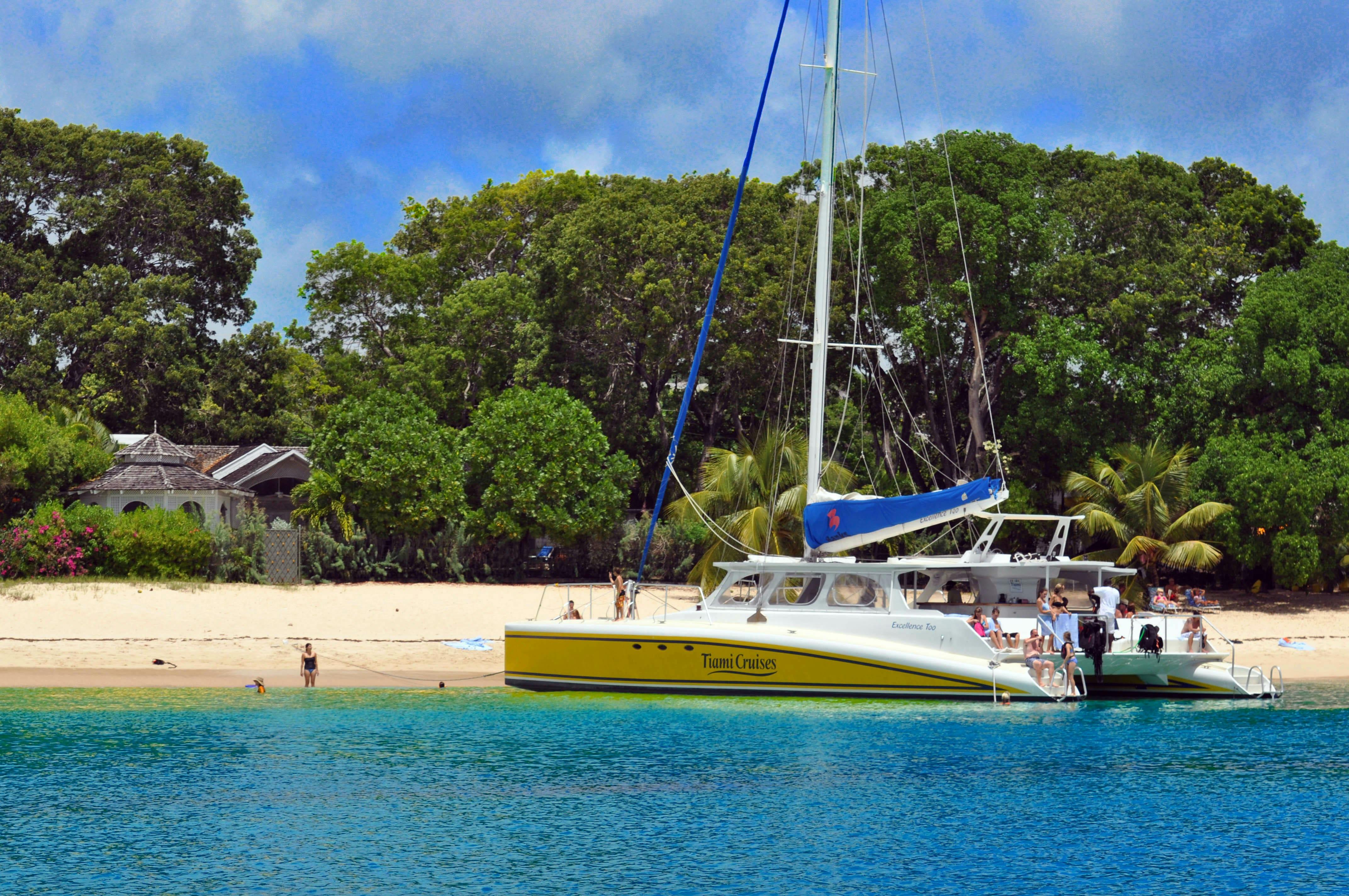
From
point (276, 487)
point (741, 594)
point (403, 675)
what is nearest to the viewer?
point (741, 594)

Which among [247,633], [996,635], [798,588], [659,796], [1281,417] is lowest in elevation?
[659,796]

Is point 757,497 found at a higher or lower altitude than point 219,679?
higher

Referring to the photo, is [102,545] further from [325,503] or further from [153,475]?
[325,503]

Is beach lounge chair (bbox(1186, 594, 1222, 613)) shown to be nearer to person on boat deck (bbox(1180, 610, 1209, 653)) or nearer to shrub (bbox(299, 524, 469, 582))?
person on boat deck (bbox(1180, 610, 1209, 653))

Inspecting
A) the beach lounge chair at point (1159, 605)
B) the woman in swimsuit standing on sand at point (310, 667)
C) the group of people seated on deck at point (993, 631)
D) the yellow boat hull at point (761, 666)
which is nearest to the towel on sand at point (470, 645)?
the woman in swimsuit standing on sand at point (310, 667)

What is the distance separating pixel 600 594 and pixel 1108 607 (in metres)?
17.4

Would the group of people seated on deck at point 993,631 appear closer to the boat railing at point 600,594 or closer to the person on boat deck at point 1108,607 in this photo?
the person on boat deck at point 1108,607

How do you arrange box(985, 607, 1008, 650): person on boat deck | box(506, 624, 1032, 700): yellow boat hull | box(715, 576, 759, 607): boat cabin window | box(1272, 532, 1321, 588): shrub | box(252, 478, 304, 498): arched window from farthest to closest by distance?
1. box(252, 478, 304, 498): arched window
2. box(1272, 532, 1321, 588): shrub
3. box(715, 576, 759, 607): boat cabin window
4. box(985, 607, 1008, 650): person on boat deck
5. box(506, 624, 1032, 700): yellow boat hull

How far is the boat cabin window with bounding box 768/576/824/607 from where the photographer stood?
25.0m

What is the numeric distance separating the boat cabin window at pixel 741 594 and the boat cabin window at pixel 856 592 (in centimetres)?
147

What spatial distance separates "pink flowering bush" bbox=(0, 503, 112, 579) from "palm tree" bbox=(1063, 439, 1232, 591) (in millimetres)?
26262

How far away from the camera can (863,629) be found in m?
24.4

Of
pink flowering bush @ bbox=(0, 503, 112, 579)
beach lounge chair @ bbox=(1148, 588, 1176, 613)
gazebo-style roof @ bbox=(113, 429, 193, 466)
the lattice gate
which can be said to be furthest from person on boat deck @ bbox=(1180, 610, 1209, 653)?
gazebo-style roof @ bbox=(113, 429, 193, 466)

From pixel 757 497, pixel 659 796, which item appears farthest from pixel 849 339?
pixel 659 796
